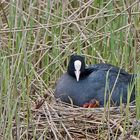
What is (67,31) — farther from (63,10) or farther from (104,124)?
(104,124)

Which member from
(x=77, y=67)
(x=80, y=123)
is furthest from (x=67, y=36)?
(x=80, y=123)

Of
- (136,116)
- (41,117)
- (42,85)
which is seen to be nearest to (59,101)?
(42,85)

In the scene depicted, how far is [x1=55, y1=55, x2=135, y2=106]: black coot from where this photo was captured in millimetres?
4547

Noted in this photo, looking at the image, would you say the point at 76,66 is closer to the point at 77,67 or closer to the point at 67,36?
the point at 77,67

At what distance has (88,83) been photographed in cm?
467

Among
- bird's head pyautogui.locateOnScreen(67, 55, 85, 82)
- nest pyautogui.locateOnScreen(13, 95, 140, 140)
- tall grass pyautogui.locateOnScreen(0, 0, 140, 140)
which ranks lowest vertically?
nest pyautogui.locateOnScreen(13, 95, 140, 140)

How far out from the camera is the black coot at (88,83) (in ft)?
14.9

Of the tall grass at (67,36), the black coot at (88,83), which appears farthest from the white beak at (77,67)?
the tall grass at (67,36)

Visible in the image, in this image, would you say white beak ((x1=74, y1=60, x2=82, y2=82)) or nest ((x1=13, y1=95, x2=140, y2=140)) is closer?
nest ((x1=13, y1=95, x2=140, y2=140))

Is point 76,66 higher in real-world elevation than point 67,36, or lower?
lower

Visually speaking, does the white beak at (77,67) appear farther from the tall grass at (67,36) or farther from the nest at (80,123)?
the nest at (80,123)

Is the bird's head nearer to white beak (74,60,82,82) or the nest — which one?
white beak (74,60,82,82)

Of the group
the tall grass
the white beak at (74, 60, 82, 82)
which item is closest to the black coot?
the white beak at (74, 60, 82, 82)

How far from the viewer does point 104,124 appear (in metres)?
3.79
